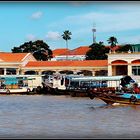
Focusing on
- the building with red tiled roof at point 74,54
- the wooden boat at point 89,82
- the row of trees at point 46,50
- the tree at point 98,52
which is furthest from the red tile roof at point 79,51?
the wooden boat at point 89,82

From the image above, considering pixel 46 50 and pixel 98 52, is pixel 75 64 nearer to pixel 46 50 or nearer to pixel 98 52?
pixel 98 52

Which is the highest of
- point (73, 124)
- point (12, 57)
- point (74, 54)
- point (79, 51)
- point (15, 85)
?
point (79, 51)

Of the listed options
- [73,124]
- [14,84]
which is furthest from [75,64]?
[73,124]

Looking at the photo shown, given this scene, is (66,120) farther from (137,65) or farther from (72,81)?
(137,65)

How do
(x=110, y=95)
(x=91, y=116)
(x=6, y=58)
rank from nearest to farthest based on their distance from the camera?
(x=91, y=116) < (x=110, y=95) < (x=6, y=58)

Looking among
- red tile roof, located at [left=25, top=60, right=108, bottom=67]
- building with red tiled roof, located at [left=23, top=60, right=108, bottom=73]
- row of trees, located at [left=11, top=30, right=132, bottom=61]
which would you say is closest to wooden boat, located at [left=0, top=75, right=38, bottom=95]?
building with red tiled roof, located at [left=23, top=60, right=108, bottom=73]

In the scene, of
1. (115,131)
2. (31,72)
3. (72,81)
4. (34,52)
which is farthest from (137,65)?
(115,131)

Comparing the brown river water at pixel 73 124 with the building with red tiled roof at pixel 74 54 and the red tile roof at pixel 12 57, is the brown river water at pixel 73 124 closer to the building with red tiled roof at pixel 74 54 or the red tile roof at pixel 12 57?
the red tile roof at pixel 12 57

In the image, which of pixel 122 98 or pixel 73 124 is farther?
pixel 122 98

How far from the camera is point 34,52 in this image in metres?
57.1

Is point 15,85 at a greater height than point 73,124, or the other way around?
point 15,85

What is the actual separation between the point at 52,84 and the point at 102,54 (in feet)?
60.9

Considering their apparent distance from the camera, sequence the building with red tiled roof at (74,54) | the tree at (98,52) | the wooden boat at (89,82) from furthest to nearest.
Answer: the building with red tiled roof at (74,54) < the tree at (98,52) < the wooden boat at (89,82)

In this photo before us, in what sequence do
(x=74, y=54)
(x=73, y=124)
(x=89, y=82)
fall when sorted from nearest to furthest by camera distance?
A: 1. (x=73, y=124)
2. (x=89, y=82)
3. (x=74, y=54)
